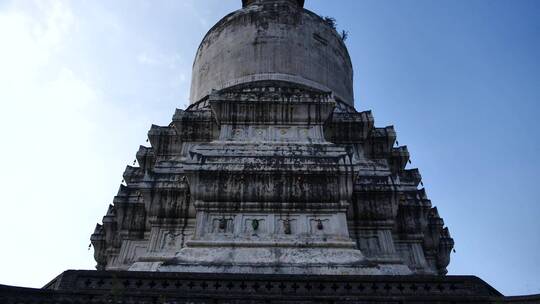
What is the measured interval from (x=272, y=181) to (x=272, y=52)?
18.2 ft

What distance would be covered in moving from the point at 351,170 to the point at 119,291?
5.32m

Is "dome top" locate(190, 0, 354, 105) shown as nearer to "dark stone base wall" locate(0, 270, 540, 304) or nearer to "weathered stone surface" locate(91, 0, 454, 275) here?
"weathered stone surface" locate(91, 0, 454, 275)

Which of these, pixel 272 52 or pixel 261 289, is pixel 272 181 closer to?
pixel 261 289

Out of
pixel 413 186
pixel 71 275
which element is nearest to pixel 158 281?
pixel 71 275

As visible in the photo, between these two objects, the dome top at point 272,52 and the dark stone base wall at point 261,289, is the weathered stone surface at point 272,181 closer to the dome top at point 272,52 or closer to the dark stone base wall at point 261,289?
the dome top at point 272,52

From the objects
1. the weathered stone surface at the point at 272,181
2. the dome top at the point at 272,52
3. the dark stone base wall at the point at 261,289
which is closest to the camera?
the dark stone base wall at the point at 261,289

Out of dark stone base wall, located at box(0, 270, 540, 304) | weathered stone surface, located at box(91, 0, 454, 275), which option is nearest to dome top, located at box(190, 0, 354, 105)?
weathered stone surface, located at box(91, 0, 454, 275)

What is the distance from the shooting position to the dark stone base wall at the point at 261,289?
285 inches

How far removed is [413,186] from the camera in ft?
44.2

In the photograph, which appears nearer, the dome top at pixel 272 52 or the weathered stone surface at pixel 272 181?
the weathered stone surface at pixel 272 181

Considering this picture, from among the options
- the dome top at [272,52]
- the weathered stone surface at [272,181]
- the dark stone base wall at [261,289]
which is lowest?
the dark stone base wall at [261,289]

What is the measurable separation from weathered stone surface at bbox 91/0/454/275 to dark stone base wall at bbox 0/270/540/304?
149cm

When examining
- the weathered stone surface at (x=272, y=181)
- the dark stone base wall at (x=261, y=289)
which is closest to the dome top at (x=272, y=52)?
the weathered stone surface at (x=272, y=181)

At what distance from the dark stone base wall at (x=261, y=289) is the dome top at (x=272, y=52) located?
788 centimetres
